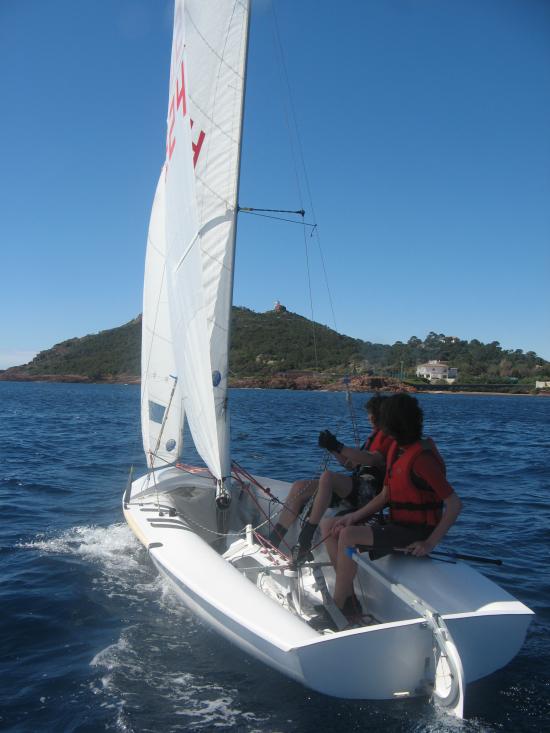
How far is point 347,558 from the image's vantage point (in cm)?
343

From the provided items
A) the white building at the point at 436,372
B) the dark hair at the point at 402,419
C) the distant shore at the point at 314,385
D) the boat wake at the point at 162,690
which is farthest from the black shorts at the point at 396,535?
the white building at the point at 436,372

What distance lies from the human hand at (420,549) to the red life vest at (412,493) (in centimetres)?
12

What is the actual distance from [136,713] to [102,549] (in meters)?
2.93

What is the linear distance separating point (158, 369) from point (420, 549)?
3.81 meters

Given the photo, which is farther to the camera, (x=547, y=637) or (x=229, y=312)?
(x=229, y=312)

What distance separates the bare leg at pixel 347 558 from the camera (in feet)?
11.3

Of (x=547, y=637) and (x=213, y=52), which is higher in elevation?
(x=213, y=52)

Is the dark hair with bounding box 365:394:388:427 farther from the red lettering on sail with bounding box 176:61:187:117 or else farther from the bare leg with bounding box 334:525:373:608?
the red lettering on sail with bounding box 176:61:187:117

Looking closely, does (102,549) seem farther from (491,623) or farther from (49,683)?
(491,623)

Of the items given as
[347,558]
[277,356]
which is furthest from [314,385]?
[347,558]

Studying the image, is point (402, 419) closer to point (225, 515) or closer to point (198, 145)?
point (225, 515)

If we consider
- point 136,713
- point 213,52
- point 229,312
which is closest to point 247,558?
point 136,713

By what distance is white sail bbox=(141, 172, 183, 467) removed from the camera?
633cm

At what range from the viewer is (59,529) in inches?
256
